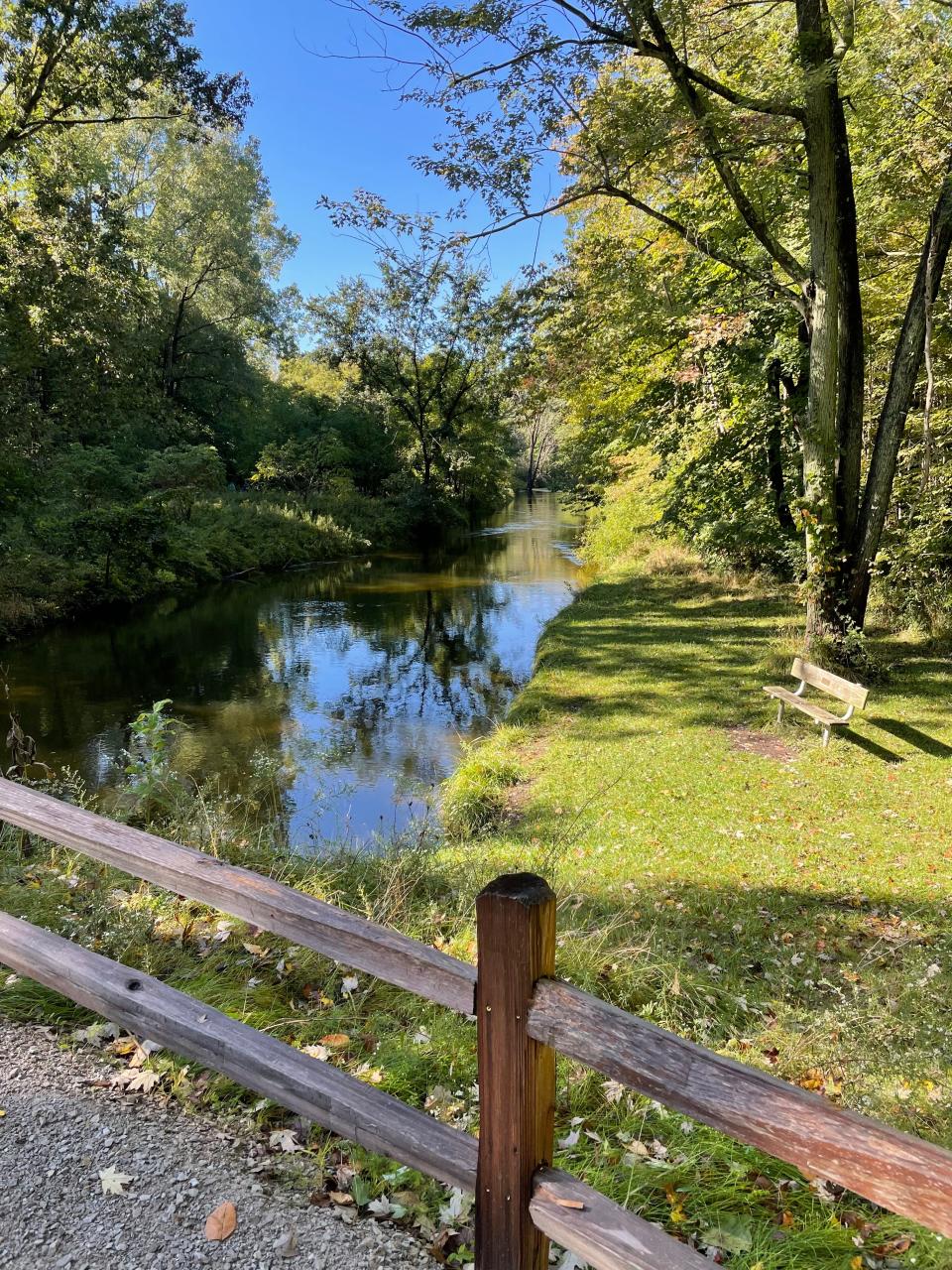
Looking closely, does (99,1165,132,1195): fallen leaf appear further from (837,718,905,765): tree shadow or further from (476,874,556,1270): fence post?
(837,718,905,765): tree shadow

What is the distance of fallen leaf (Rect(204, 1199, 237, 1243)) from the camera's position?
2.03 m

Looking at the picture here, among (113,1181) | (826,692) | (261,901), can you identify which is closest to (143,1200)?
(113,1181)

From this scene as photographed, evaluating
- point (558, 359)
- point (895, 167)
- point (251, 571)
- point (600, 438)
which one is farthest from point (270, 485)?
point (895, 167)

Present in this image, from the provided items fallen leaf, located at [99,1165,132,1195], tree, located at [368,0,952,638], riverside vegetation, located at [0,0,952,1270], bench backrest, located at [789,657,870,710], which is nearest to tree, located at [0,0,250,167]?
riverside vegetation, located at [0,0,952,1270]

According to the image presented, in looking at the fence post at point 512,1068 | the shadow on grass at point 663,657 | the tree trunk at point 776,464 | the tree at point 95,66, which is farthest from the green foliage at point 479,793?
the tree at point 95,66

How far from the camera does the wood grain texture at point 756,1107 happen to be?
1258 millimetres

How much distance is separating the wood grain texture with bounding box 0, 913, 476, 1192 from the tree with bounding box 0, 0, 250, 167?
14873 mm

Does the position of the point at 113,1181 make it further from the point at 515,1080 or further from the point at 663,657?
the point at 663,657

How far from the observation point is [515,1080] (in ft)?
5.57

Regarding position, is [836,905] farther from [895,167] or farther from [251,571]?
[251,571]

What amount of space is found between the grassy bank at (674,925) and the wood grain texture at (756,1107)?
3.37 feet

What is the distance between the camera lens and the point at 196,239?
2961 cm

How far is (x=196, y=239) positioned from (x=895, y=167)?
28.5 meters

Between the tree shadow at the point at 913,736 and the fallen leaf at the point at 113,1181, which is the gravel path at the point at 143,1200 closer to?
the fallen leaf at the point at 113,1181
